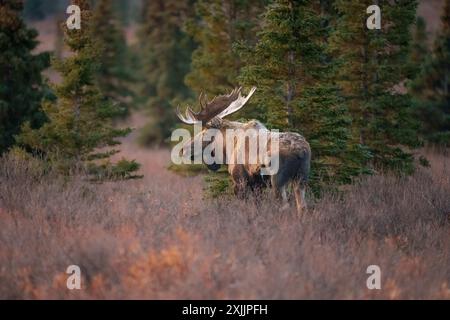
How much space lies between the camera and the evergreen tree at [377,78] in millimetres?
12969

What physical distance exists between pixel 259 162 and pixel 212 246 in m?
2.68

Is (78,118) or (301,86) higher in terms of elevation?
(301,86)

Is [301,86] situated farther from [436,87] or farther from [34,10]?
[34,10]

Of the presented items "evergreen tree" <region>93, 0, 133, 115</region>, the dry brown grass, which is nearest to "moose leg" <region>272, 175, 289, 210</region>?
the dry brown grass

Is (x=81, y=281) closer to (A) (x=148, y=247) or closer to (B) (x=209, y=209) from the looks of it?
(A) (x=148, y=247)

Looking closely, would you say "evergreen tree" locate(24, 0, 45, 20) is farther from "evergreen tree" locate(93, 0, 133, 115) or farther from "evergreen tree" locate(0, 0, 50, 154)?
"evergreen tree" locate(0, 0, 50, 154)

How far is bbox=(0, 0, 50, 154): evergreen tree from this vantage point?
13117 mm

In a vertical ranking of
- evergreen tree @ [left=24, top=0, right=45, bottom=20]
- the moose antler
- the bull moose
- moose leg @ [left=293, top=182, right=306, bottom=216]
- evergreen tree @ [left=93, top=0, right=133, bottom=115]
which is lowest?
moose leg @ [left=293, top=182, right=306, bottom=216]

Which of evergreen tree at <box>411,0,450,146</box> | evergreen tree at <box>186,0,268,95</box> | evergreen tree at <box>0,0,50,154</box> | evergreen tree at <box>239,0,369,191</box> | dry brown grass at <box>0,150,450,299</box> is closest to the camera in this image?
dry brown grass at <box>0,150,450,299</box>

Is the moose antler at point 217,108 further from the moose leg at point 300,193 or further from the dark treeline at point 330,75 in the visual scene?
the moose leg at point 300,193

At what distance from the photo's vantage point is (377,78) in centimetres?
1339

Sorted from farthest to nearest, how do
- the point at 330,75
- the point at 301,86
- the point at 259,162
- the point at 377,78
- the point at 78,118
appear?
1. the point at 377,78
2. the point at 78,118
3. the point at 301,86
4. the point at 330,75
5. the point at 259,162

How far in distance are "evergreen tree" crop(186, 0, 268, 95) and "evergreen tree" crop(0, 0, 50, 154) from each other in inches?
173

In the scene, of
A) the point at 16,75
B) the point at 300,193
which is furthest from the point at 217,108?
the point at 16,75
